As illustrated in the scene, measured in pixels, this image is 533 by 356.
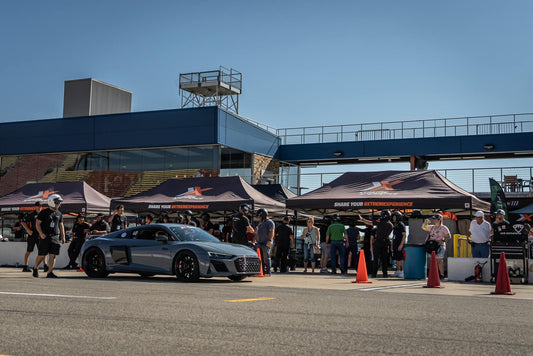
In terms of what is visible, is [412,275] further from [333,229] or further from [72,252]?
[72,252]

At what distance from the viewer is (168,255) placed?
13.7 meters

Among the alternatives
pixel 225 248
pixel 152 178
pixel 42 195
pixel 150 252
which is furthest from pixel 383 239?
pixel 152 178

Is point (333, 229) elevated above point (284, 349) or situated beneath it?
elevated above

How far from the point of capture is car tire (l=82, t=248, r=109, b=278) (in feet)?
48.0

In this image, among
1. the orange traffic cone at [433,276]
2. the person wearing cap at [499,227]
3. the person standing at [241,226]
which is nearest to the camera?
the orange traffic cone at [433,276]

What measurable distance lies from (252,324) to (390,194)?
13937mm

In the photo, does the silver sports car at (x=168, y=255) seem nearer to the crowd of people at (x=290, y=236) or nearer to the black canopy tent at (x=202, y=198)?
the crowd of people at (x=290, y=236)

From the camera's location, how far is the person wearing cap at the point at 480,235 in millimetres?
16031

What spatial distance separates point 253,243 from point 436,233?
4660 millimetres

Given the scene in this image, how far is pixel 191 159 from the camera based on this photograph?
3403 cm

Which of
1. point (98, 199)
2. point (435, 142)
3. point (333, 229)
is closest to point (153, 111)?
point (98, 199)

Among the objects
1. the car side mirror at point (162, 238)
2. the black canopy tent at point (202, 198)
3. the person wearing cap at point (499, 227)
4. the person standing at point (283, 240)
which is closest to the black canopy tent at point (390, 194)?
the person standing at point (283, 240)

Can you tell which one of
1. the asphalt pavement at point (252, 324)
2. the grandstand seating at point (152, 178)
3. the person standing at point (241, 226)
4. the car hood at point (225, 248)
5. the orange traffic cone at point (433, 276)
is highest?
the grandstand seating at point (152, 178)

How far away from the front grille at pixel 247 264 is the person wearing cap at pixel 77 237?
7.61m
